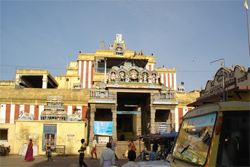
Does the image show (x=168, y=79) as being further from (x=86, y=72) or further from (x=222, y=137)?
(x=222, y=137)

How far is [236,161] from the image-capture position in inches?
193

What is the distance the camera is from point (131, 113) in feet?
85.6

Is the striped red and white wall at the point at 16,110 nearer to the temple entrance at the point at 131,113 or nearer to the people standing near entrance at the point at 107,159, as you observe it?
the temple entrance at the point at 131,113

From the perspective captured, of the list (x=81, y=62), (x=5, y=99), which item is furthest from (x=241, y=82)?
(x=81, y=62)

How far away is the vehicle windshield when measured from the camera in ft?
17.2

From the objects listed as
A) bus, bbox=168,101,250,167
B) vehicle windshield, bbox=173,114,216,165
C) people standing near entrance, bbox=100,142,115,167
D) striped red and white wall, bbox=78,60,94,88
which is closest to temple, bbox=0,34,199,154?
striped red and white wall, bbox=78,60,94,88

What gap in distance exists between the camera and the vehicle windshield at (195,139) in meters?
5.25

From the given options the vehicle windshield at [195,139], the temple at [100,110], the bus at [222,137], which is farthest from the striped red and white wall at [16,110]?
the bus at [222,137]

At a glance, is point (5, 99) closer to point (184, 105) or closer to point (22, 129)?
point (22, 129)

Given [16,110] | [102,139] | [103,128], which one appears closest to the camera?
[102,139]

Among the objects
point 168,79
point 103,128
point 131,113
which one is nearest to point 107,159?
point 103,128

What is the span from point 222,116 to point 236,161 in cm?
88

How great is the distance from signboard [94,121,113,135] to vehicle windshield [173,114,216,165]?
17181 millimetres

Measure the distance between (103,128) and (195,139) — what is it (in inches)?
727
